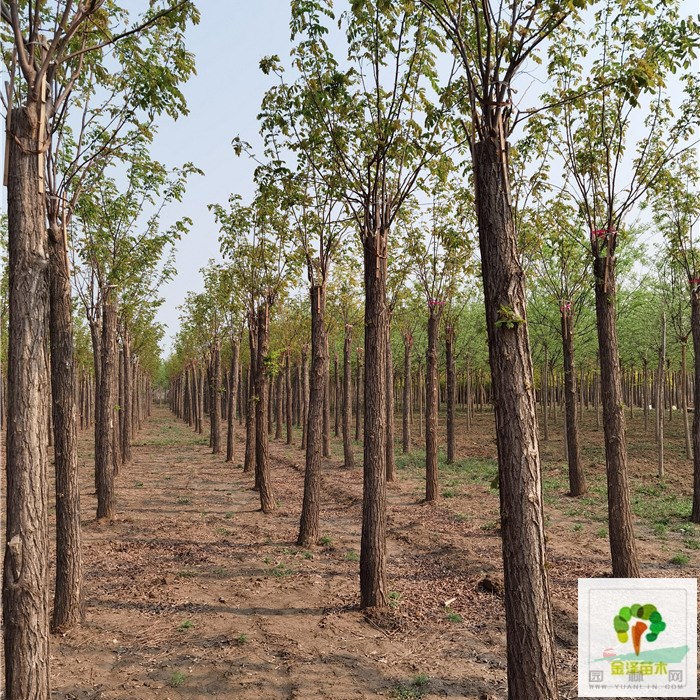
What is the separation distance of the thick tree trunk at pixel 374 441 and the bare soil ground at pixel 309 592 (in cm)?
48

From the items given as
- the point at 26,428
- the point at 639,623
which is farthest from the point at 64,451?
the point at 639,623

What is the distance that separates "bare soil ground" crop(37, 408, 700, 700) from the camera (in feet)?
17.5

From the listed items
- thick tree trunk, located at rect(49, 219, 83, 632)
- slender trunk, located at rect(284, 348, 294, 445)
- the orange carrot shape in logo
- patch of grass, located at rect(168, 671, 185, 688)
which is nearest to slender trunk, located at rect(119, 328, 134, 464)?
slender trunk, located at rect(284, 348, 294, 445)

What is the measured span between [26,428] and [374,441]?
4393mm

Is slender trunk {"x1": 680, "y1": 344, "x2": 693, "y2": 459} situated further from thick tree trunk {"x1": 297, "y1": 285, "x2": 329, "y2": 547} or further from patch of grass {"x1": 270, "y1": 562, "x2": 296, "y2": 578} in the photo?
patch of grass {"x1": 270, "y1": 562, "x2": 296, "y2": 578}

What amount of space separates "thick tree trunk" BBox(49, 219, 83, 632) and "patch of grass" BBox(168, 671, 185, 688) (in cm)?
178

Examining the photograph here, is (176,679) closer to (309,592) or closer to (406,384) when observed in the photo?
(309,592)

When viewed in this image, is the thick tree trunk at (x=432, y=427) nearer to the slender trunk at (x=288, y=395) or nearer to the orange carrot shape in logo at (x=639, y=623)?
the orange carrot shape in logo at (x=639, y=623)

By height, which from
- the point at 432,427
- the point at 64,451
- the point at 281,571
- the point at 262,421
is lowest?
the point at 281,571

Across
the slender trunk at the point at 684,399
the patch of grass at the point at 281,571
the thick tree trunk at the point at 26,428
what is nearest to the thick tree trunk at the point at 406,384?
the slender trunk at the point at 684,399

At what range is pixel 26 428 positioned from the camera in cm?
371

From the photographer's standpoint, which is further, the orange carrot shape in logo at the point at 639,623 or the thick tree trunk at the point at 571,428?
the thick tree trunk at the point at 571,428

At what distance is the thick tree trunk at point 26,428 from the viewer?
3594mm

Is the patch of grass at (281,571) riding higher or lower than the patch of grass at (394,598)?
lower
